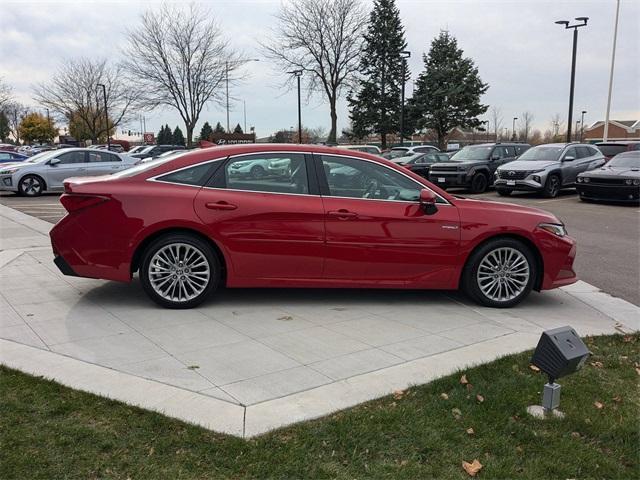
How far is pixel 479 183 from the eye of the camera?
1909cm

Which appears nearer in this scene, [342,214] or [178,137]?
[342,214]

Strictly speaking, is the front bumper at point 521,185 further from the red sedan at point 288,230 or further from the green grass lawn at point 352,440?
the green grass lawn at point 352,440

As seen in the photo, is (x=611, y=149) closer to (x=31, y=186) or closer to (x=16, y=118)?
(x=31, y=186)

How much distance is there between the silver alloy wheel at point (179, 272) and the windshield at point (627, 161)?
15.0m

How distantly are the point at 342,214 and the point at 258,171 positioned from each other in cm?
91

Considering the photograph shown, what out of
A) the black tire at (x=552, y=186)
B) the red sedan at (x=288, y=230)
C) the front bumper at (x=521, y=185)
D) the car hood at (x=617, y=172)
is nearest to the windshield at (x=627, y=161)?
the car hood at (x=617, y=172)

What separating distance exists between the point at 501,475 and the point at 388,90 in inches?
1847

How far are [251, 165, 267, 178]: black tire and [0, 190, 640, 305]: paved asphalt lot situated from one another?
4.34 m

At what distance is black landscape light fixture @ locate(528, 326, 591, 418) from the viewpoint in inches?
119

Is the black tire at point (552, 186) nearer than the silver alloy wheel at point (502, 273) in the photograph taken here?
No

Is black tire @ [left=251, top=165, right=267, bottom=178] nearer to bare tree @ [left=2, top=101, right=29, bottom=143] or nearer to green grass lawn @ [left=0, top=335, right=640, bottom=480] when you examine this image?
green grass lawn @ [left=0, top=335, right=640, bottom=480]

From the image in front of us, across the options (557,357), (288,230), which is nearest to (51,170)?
(288,230)

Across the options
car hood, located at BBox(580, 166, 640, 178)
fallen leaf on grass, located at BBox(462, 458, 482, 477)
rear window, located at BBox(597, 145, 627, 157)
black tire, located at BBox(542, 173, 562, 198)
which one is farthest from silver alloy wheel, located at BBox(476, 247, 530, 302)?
rear window, located at BBox(597, 145, 627, 157)

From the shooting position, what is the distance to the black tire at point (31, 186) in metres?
17.4
